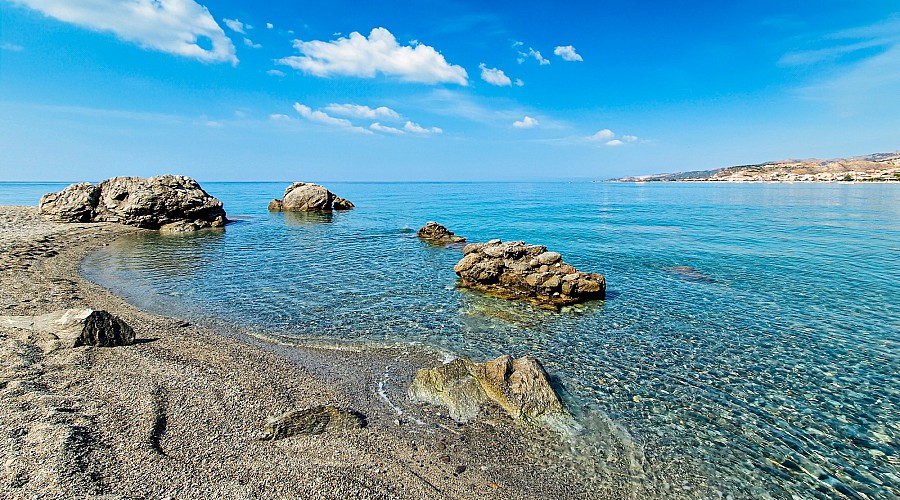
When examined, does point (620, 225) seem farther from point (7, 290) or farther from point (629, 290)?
point (7, 290)

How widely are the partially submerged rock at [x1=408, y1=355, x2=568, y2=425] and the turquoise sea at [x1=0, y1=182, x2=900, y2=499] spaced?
2.90ft

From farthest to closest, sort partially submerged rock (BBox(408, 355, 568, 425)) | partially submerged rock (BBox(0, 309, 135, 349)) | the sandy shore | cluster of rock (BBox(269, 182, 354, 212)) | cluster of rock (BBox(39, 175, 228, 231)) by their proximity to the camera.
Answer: cluster of rock (BBox(269, 182, 354, 212))
cluster of rock (BBox(39, 175, 228, 231))
partially submerged rock (BBox(0, 309, 135, 349))
partially submerged rock (BBox(408, 355, 568, 425))
the sandy shore

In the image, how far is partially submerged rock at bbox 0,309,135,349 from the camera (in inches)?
412

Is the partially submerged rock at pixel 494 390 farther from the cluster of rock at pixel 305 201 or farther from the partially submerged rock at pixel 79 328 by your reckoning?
the cluster of rock at pixel 305 201

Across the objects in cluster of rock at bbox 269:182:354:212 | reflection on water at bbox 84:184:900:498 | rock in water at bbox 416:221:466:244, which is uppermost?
cluster of rock at bbox 269:182:354:212

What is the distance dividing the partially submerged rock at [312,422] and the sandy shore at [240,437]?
211 millimetres

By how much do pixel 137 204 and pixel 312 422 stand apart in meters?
43.4

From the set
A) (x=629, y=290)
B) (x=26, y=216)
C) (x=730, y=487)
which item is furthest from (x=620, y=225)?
(x=26, y=216)

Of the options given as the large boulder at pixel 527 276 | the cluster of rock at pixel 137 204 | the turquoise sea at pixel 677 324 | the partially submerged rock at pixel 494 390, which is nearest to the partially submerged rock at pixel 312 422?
the partially submerged rock at pixel 494 390

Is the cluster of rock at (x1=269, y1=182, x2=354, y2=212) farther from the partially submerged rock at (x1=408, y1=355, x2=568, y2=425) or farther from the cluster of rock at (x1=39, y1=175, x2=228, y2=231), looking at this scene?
the partially submerged rock at (x1=408, y1=355, x2=568, y2=425)

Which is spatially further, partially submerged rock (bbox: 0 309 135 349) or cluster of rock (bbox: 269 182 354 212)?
cluster of rock (bbox: 269 182 354 212)

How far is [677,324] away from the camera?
1436 cm

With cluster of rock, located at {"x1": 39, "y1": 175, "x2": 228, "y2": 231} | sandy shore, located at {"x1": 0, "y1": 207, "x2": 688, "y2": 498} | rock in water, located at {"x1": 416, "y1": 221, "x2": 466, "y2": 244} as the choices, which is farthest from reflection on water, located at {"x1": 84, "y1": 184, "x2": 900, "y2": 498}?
cluster of rock, located at {"x1": 39, "y1": 175, "x2": 228, "y2": 231}

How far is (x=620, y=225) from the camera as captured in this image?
152 feet
